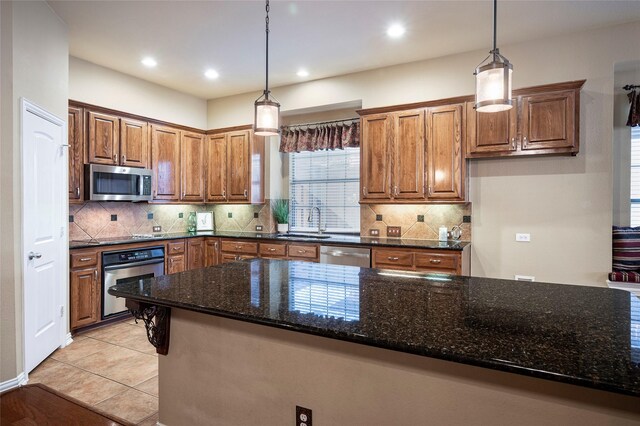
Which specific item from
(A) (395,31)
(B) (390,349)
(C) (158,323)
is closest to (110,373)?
(C) (158,323)

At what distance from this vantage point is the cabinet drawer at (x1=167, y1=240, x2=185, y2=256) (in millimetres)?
4871

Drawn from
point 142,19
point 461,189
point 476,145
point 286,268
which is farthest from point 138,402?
point 476,145

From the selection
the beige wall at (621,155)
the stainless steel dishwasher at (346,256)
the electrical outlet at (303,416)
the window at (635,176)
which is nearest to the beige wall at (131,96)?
the stainless steel dishwasher at (346,256)

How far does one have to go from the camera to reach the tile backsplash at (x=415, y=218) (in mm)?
4250

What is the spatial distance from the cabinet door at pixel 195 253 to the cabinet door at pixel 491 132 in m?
3.84

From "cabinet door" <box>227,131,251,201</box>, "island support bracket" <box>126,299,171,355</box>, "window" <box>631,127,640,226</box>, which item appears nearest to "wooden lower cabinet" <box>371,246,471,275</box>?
"window" <box>631,127,640,226</box>

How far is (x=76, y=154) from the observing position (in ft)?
13.3

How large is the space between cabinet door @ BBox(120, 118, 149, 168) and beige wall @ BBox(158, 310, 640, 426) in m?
3.37

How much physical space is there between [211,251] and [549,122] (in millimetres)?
4516

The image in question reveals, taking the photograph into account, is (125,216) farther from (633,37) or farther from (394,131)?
(633,37)

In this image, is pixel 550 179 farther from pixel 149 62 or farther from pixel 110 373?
pixel 149 62

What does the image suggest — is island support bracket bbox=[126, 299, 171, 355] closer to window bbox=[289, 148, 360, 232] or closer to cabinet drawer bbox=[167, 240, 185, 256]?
cabinet drawer bbox=[167, 240, 185, 256]

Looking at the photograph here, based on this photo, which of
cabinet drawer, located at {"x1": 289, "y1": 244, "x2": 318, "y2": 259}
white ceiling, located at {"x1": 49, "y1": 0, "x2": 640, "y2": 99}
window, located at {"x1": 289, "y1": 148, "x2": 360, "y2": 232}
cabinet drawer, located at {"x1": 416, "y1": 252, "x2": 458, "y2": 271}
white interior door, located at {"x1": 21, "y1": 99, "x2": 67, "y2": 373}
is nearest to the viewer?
white interior door, located at {"x1": 21, "y1": 99, "x2": 67, "y2": 373}

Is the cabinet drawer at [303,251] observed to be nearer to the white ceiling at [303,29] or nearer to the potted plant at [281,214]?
the potted plant at [281,214]
